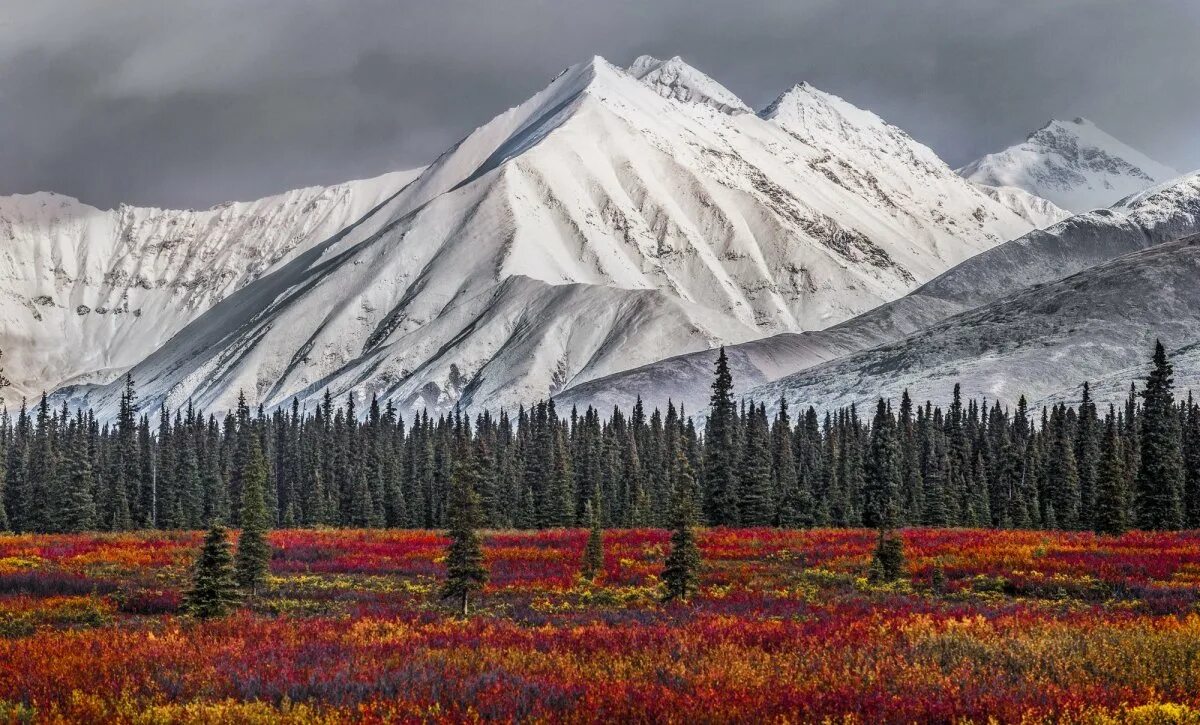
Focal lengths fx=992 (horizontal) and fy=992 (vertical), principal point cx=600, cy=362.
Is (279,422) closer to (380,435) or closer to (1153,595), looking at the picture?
(380,435)

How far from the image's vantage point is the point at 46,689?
41.8 ft

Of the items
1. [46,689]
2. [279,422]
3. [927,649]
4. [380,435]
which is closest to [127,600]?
[46,689]

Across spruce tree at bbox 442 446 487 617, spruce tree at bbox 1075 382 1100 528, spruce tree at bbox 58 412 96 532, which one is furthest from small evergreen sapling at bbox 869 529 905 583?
spruce tree at bbox 58 412 96 532

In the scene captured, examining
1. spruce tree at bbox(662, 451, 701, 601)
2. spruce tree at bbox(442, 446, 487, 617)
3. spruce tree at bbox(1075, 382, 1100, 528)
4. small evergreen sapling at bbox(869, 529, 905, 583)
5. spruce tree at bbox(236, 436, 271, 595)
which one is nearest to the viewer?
spruce tree at bbox(442, 446, 487, 617)

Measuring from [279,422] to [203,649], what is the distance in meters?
150

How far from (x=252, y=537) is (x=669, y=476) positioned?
61351mm

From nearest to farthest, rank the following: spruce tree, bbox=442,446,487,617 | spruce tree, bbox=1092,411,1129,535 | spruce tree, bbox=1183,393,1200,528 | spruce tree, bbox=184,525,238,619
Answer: spruce tree, bbox=184,525,238,619 < spruce tree, bbox=442,446,487,617 < spruce tree, bbox=1092,411,1129,535 < spruce tree, bbox=1183,393,1200,528

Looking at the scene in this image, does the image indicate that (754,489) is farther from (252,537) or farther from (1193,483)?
(252,537)

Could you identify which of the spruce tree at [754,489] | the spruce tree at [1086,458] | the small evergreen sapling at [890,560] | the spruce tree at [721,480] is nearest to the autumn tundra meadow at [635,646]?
the small evergreen sapling at [890,560]

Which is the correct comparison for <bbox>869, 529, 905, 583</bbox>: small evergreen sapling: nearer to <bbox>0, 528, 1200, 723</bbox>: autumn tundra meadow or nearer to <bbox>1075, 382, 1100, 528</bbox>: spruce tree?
<bbox>0, 528, 1200, 723</bbox>: autumn tundra meadow

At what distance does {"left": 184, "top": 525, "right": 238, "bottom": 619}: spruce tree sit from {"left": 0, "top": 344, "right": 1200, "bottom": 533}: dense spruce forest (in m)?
32.3

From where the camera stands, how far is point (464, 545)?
25.4 metres

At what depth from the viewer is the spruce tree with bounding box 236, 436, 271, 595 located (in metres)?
28.2

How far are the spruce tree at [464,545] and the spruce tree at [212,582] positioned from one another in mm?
5194
